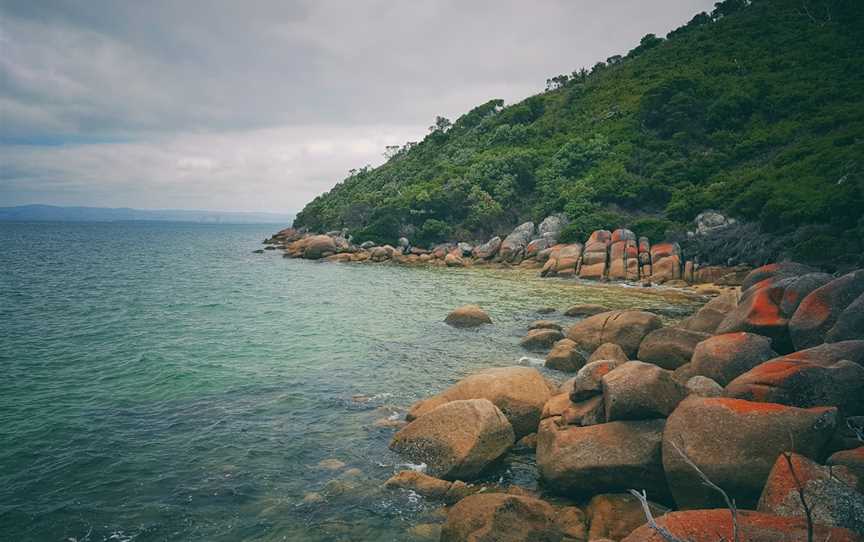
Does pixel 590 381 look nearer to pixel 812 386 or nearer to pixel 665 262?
pixel 812 386

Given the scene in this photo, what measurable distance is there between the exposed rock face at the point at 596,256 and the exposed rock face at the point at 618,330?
20.7 meters

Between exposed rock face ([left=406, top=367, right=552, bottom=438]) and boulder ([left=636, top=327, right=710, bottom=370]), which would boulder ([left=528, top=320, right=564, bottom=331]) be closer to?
boulder ([left=636, top=327, right=710, bottom=370])

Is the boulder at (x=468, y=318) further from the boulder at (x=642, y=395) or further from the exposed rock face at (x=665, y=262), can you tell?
the exposed rock face at (x=665, y=262)

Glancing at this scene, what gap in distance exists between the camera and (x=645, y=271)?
35219 millimetres

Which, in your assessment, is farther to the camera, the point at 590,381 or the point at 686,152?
the point at 686,152

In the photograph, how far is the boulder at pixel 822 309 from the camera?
→ 9.98 meters

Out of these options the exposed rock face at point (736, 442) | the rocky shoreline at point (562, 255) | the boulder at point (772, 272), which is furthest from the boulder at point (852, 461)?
the rocky shoreline at point (562, 255)

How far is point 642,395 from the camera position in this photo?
7.89 m

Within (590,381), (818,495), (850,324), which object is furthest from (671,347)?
(818,495)

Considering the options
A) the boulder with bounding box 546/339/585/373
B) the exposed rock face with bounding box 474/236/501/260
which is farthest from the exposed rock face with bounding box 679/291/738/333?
the exposed rock face with bounding box 474/236/501/260

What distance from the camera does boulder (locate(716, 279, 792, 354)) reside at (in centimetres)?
1087

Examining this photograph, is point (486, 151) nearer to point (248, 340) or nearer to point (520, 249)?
point (520, 249)

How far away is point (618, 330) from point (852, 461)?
9.63m

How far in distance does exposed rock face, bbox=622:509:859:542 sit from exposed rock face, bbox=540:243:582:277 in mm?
33524
